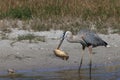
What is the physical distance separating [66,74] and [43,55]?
4.23 ft

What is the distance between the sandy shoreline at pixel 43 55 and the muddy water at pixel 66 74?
29 centimetres

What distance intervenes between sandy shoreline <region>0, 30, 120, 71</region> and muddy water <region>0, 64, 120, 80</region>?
0.94ft

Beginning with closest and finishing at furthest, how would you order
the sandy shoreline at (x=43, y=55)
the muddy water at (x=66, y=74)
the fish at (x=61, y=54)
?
the muddy water at (x=66, y=74), the sandy shoreline at (x=43, y=55), the fish at (x=61, y=54)

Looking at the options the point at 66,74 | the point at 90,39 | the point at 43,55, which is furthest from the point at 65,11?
the point at 66,74

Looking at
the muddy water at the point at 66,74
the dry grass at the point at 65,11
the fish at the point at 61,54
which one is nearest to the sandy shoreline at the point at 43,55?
the fish at the point at 61,54

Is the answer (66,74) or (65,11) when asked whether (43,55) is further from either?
(65,11)

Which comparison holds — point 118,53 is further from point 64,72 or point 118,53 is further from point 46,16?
point 46,16

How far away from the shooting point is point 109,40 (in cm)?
1302

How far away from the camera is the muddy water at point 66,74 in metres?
9.78

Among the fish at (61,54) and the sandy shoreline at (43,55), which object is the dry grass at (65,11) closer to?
the sandy shoreline at (43,55)

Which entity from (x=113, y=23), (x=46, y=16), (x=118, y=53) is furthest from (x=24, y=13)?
(x=118, y=53)

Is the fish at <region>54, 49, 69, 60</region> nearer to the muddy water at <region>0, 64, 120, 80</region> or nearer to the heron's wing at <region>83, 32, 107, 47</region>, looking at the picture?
the muddy water at <region>0, 64, 120, 80</region>

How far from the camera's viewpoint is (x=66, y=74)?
33.4 feet

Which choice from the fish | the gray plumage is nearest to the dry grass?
the fish
